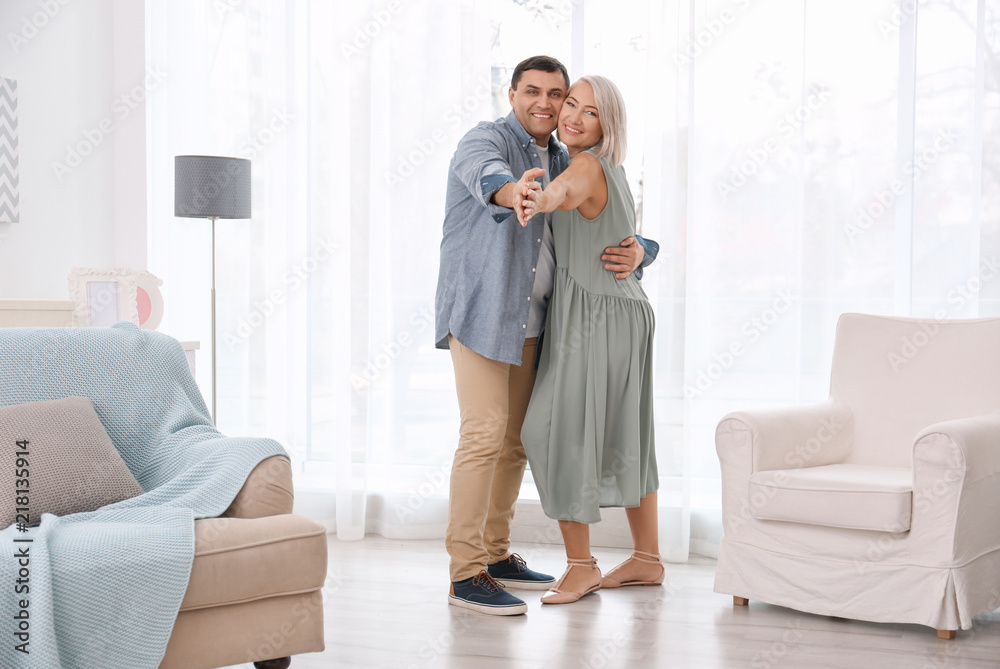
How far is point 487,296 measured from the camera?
8.93ft

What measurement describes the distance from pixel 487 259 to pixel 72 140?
2219 mm

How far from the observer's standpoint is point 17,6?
3.62 metres

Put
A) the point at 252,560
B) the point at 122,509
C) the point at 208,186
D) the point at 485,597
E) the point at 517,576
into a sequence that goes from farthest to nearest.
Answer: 1. the point at 208,186
2. the point at 517,576
3. the point at 485,597
4. the point at 122,509
5. the point at 252,560

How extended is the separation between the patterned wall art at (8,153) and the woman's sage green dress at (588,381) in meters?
2.21

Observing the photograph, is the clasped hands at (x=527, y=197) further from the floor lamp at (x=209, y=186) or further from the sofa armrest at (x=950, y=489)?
the floor lamp at (x=209, y=186)

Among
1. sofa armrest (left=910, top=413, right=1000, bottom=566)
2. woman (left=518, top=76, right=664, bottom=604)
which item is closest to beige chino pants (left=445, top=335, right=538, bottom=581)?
woman (left=518, top=76, right=664, bottom=604)

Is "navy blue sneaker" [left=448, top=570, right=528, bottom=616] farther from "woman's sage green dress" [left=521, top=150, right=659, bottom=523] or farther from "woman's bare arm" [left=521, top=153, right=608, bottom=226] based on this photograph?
"woman's bare arm" [left=521, top=153, right=608, bottom=226]

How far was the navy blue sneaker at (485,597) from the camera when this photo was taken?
8.66 feet

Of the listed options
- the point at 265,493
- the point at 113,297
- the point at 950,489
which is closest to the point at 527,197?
the point at 265,493

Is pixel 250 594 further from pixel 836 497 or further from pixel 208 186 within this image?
pixel 208 186

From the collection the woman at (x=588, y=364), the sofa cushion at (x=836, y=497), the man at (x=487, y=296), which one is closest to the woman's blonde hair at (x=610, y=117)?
the woman at (x=588, y=364)

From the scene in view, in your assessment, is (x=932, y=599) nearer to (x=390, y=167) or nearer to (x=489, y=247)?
(x=489, y=247)

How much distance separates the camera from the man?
2703mm

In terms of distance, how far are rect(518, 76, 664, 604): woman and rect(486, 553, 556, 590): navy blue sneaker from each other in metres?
0.14
